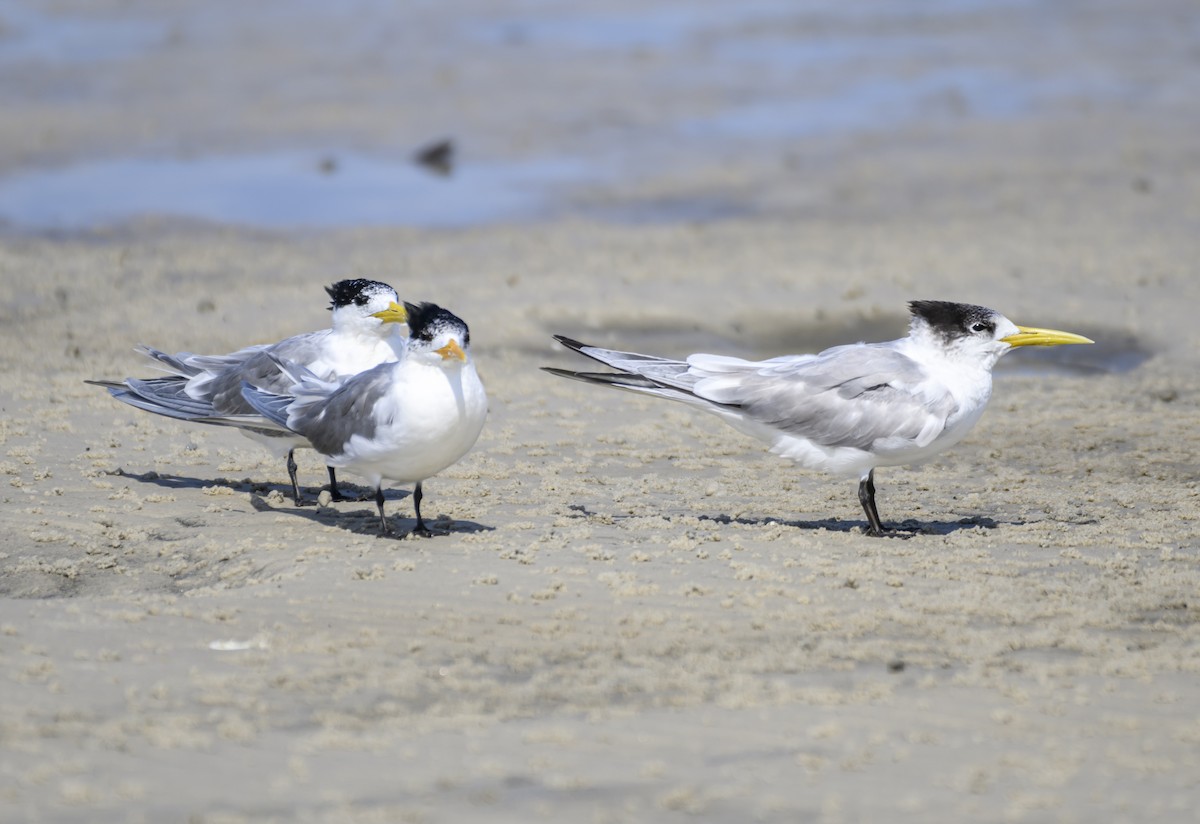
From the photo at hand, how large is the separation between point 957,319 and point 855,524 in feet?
3.01

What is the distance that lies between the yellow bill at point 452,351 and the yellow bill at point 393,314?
3.08 feet

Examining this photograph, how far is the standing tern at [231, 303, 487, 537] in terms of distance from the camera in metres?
5.33

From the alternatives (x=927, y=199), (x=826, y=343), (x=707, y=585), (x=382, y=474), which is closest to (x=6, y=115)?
(x=927, y=199)

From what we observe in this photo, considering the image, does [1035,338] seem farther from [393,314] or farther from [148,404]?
[148,404]

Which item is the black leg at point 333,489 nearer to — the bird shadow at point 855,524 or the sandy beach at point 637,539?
the sandy beach at point 637,539

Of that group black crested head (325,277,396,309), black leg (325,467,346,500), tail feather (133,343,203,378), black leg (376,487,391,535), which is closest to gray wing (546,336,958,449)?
black leg (376,487,391,535)

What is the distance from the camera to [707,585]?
507cm

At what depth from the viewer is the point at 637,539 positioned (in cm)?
559

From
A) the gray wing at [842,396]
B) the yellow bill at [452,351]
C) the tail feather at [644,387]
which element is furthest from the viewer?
the tail feather at [644,387]

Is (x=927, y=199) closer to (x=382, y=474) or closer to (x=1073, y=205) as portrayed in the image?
(x=1073, y=205)

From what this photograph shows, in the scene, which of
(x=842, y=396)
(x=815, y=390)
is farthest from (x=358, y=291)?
(x=842, y=396)

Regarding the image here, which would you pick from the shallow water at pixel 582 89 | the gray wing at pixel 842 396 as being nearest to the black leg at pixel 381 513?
the gray wing at pixel 842 396

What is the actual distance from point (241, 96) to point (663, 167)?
5.58 meters

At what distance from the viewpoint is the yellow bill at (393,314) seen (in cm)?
621
